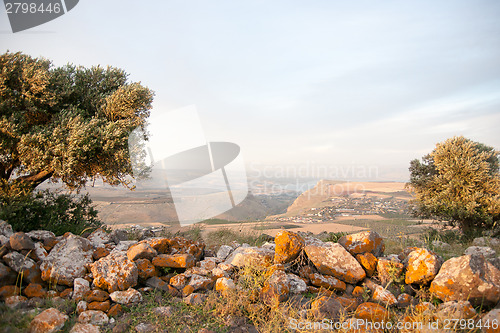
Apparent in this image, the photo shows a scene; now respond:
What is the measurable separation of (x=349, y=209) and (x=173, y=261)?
25.2m

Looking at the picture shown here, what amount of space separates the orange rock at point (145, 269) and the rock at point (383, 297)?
4.91 meters

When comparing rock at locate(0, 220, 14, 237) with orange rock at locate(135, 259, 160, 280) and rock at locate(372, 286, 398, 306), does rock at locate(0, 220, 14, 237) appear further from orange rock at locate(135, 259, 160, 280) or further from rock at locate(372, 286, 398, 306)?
rock at locate(372, 286, 398, 306)

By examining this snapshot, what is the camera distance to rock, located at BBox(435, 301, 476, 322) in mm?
4655

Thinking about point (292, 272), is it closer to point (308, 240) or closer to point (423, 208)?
point (308, 240)

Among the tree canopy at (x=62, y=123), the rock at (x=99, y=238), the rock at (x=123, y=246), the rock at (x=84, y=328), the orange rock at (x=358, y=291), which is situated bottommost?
the orange rock at (x=358, y=291)

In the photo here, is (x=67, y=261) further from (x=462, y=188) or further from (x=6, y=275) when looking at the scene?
(x=462, y=188)

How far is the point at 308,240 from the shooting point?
751cm

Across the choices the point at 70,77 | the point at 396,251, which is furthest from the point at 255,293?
the point at 70,77

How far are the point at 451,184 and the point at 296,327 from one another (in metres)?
14.0

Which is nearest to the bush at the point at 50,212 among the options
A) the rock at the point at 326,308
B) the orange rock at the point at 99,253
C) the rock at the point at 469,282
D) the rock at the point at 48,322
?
the orange rock at the point at 99,253

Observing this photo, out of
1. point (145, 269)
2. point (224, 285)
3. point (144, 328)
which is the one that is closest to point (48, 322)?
point (144, 328)

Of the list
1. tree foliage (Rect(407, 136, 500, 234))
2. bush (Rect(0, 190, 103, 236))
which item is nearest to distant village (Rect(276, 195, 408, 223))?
tree foliage (Rect(407, 136, 500, 234))

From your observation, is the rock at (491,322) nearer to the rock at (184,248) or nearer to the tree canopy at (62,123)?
the rock at (184,248)

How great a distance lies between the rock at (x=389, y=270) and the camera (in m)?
6.23
